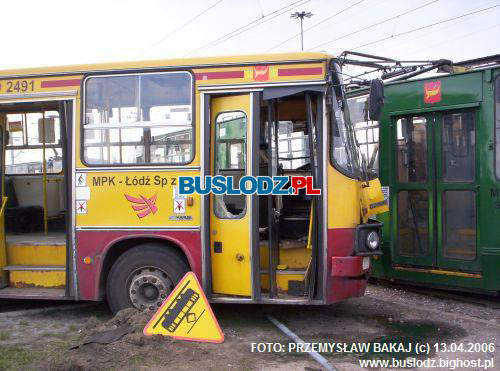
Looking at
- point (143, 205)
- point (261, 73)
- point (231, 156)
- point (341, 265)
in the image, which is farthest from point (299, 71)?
point (143, 205)

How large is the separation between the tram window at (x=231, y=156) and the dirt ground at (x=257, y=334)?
1.40 m

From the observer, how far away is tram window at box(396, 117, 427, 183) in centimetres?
725

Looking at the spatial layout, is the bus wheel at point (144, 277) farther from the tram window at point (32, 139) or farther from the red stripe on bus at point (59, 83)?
the tram window at point (32, 139)

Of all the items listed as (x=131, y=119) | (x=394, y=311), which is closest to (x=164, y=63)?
(x=131, y=119)

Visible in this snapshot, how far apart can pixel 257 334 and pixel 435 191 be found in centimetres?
330

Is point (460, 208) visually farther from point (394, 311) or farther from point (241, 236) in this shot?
point (241, 236)

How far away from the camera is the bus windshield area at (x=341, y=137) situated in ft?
18.3

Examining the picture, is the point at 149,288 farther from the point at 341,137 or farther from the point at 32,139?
the point at 32,139

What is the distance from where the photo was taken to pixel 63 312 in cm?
671

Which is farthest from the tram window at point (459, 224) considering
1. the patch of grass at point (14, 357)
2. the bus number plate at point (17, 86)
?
the bus number plate at point (17, 86)

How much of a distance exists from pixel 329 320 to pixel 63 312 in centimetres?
350

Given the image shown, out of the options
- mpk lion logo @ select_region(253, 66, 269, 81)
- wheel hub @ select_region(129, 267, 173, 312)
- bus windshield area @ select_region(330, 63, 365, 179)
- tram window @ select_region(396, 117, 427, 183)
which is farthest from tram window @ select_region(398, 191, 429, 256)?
wheel hub @ select_region(129, 267, 173, 312)

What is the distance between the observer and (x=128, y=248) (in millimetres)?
6016

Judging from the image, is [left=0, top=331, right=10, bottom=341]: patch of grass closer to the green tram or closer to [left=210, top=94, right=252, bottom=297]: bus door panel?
[left=210, top=94, right=252, bottom=297]: bus door panel
